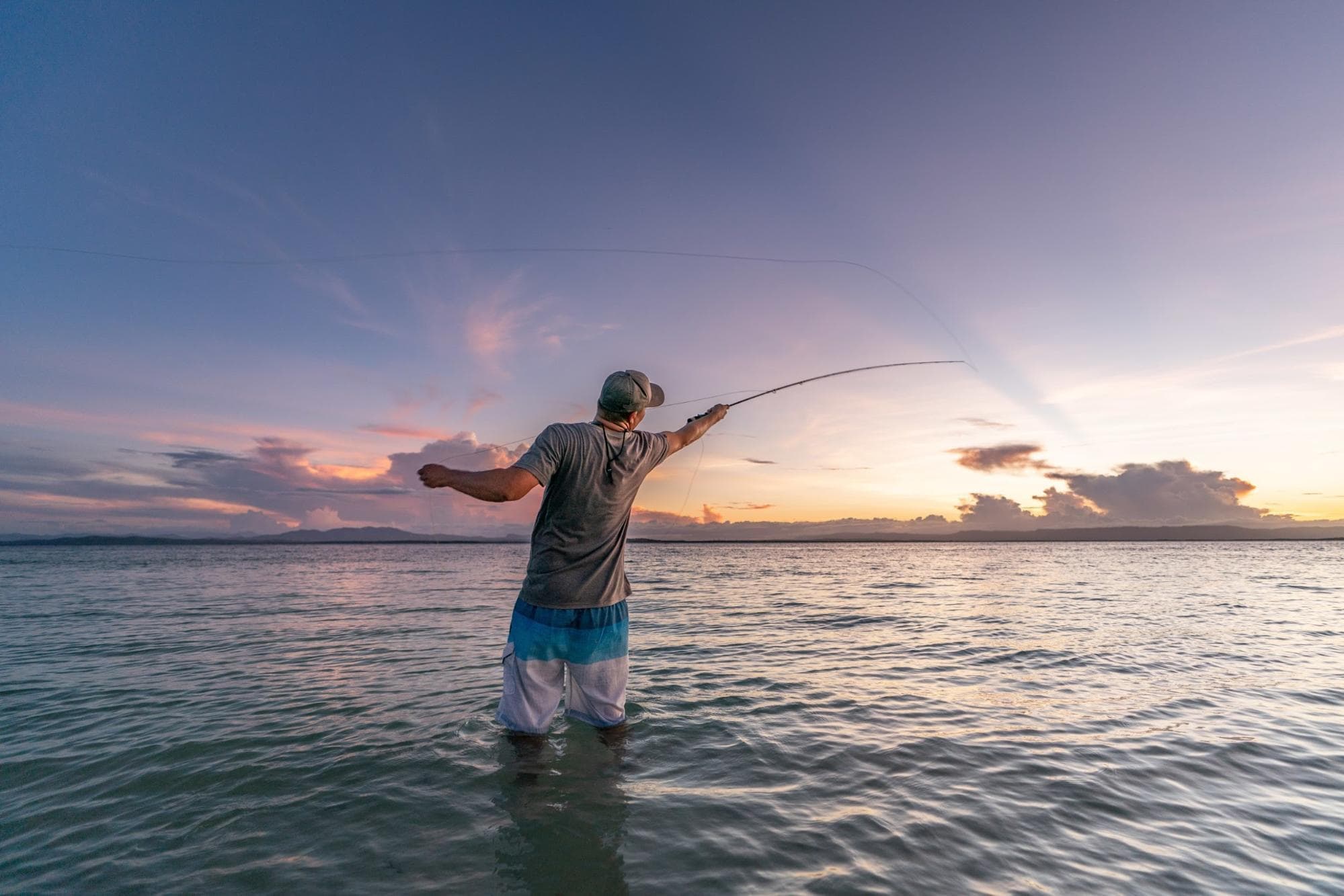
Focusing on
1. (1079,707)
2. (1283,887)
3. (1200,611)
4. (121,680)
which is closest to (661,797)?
(1283,887)

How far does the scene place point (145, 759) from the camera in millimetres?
5738

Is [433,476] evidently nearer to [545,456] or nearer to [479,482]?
[479,482]

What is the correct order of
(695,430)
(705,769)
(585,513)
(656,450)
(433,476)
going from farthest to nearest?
(695,430), (705,769), (656,450), (585,513), (433,476)

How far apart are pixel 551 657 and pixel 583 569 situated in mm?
712

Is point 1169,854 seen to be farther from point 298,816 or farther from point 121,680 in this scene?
point 121,680

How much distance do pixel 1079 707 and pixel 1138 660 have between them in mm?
4019

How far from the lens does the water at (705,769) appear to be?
3777mm

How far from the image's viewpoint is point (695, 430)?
18.7 feet

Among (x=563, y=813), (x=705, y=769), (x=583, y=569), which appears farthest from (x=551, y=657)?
(x=705, y=769)

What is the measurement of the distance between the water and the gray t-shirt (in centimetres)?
137

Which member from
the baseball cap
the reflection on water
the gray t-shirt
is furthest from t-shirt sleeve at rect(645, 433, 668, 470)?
the reflection on water

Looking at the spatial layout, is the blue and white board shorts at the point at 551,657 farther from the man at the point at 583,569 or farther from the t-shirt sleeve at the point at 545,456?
the t-shirt sleeve at the point at 545,456

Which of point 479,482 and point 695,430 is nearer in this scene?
point 479,482

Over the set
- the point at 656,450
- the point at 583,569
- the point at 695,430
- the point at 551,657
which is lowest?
the point at 551,657
